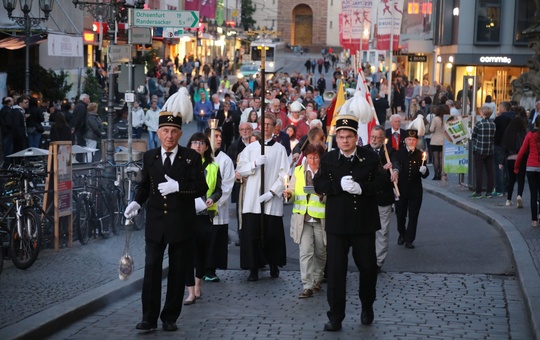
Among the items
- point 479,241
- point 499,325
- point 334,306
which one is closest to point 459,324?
point 499,325

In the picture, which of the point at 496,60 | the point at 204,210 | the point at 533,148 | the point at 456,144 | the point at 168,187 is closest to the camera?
the point at 168,187

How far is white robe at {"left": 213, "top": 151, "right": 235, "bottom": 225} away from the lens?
1135 centimetres

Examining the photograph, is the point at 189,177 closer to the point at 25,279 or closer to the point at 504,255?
the point at 25,279

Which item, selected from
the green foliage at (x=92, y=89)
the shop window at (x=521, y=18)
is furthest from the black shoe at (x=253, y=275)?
the shop window at (x=521, y=18)

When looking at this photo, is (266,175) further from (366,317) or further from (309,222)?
(366,317)

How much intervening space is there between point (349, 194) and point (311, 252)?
1964 millimetres

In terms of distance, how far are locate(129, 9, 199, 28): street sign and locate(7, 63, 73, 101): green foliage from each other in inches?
485

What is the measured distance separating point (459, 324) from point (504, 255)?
4517 millimetres

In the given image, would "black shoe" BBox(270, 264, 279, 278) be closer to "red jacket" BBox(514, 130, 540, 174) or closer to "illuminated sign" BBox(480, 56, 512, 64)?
"red jacket" BBox(514, 130, 540, 174)

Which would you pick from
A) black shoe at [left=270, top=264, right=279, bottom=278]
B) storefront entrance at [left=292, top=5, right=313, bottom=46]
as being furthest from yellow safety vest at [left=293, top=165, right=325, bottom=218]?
storefront entrance at [left=292, top=5, right=313, bottom=46]

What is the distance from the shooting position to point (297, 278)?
12.2 meters

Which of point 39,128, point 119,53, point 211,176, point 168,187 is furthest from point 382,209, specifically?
A: point 39,128

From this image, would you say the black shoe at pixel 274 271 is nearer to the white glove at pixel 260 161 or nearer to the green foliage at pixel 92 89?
the white glove at pixel 260 161

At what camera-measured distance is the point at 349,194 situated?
9.13 meters
